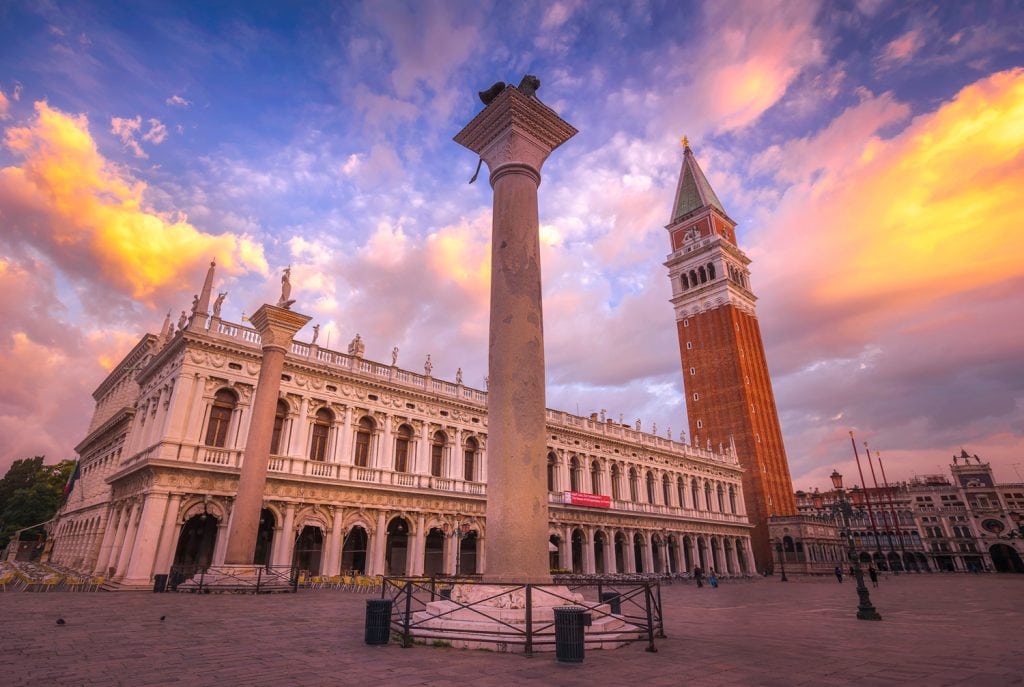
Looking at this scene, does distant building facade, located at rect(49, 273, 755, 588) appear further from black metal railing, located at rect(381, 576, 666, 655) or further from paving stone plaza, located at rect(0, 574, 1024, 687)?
black metal railing, located at rect(381, 576, 666, 655)

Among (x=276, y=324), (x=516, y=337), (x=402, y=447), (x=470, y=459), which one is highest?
(x=276, y=324)

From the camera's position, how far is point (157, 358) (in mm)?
26328

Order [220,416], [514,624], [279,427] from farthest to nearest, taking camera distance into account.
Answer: [279,427] → [220,416] → [514,624]

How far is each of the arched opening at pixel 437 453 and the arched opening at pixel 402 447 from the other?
1437 millimetres

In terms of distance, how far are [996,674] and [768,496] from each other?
56074mm

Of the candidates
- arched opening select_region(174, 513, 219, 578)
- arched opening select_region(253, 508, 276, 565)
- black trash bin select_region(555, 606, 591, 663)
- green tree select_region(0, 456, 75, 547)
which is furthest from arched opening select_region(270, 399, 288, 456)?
green tree select_region(0, 456, 75, 547)

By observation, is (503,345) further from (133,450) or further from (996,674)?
(133,450)

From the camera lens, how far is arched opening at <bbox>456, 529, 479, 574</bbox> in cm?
3173

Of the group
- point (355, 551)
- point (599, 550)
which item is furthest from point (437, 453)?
point (599, 550)

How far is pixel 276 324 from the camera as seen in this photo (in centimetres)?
1900

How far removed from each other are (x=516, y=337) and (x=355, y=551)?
22.7 metres

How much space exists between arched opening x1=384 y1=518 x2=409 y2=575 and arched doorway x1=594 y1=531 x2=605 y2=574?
638 inches

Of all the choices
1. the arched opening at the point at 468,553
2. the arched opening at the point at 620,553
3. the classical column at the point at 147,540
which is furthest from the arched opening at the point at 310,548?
the arched opening at the point at 620,553

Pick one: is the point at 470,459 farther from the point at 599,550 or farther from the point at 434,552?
the point at 599,550
